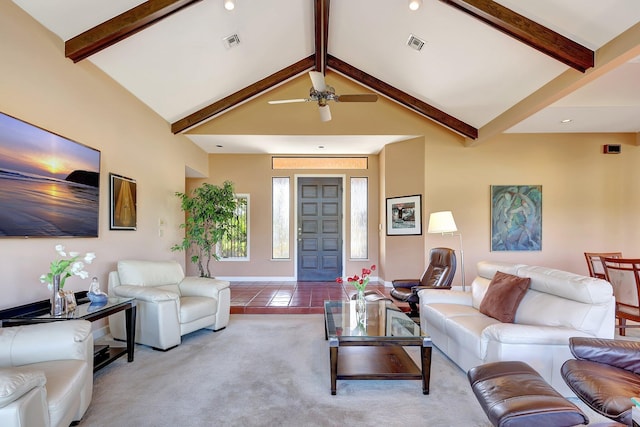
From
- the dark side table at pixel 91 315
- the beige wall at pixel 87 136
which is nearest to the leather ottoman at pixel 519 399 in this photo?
the dark side table at pixel 91 315

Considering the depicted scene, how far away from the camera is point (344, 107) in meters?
5.53

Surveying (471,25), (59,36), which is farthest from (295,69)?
(59,36)

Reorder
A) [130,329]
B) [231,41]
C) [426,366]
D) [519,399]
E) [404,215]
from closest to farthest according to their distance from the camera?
[519,399]
[426,366]
[130,329]
[231,41]
[404,215]

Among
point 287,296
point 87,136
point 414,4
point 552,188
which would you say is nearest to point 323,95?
point 414,4

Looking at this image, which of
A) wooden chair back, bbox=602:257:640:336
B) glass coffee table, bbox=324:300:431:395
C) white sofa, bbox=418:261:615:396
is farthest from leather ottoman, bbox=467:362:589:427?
wooden chair back, bbox=602:257:640:336

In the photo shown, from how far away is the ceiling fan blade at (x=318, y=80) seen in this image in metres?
3.17

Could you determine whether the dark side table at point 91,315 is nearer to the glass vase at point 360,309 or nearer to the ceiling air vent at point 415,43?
the glass vase at point 360,309

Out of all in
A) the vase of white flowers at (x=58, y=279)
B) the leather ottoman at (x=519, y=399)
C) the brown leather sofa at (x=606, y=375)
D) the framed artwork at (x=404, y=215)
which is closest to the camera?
the leather ottoman at (x=519, y=399)

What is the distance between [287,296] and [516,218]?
4.18 meters

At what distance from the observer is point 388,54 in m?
4.47

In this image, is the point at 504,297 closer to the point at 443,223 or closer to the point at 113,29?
the point at 443,223

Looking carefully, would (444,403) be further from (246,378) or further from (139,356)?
(139,356)

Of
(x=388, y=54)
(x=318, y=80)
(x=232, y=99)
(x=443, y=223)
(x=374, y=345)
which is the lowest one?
(x=374, y=345)

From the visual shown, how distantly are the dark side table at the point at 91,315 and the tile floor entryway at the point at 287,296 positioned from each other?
1739 millimetres
